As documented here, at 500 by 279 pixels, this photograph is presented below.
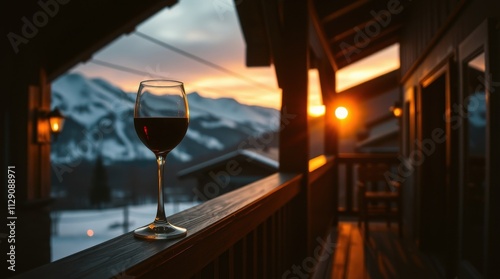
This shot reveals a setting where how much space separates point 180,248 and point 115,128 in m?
86.3

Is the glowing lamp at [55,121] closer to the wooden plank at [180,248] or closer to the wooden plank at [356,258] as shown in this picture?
the wooden plank at [356,258]

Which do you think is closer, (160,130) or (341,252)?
(160,130)

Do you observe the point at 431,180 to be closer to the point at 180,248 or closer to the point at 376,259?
the point at 376,259

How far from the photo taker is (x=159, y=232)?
1.00 metres

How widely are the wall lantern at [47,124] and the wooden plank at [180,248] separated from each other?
15.2ft

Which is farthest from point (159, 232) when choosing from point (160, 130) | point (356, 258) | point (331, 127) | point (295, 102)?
point (331, 127)

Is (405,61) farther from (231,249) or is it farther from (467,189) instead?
(231,249)

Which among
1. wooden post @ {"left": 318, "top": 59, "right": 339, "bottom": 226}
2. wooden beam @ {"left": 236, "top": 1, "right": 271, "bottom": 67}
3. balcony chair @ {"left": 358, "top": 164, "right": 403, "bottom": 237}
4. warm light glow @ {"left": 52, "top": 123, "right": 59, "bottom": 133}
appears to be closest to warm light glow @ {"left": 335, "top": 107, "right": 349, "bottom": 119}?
wooden post @ {"left": 318, "top": 59, "right": 339, "bottom": 226}

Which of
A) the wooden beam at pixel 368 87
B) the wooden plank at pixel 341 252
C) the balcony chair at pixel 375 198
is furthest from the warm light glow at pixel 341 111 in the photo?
the wooden plank at pixel 341 252

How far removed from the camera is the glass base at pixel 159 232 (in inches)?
38.7

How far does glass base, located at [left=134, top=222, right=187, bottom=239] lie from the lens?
3.22 feet

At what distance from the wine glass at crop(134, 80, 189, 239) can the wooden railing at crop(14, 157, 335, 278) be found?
0.21ft

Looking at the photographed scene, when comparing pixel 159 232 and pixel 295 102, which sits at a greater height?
pixel 295 102

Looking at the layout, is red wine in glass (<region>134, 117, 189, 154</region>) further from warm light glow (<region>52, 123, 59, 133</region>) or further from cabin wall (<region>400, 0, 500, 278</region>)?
warm light glow (<region>52, 123, 59, 133</region>)
